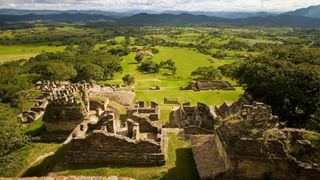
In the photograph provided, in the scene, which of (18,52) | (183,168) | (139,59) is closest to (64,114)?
(183,168)

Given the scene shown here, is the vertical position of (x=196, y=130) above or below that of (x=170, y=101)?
above

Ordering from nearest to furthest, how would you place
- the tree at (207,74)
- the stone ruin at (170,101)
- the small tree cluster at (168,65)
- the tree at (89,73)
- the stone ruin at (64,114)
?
the stone ruin at (64,114), the stone ruin at (170,101), the tree at (89,73), the tree at (207,74), the small tree cluster at (168,65)

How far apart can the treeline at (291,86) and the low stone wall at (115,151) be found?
20.4 metres

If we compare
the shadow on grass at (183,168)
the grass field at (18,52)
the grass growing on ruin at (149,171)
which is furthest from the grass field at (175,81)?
the grass field at (18,52)

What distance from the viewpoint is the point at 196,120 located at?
36344 millimetres

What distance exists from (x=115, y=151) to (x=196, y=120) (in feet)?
48.5

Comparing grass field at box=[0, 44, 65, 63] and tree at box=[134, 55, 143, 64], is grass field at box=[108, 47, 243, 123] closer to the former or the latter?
tree at box=[134, 55, 143, 64]

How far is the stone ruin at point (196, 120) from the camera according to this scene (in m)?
32.9

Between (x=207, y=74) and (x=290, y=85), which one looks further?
(x=207, y=74)

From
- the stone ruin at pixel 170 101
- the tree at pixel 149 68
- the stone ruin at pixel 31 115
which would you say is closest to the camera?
the stone ruin at pixel 31 115

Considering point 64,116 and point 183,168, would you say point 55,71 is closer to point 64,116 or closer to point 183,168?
point 64,116

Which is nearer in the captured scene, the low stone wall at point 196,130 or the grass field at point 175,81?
the low stone wall at point 196,130

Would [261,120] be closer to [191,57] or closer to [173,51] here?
[191,57]

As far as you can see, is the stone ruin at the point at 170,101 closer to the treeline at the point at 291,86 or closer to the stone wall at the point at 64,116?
the treeline at the point at 291,86
